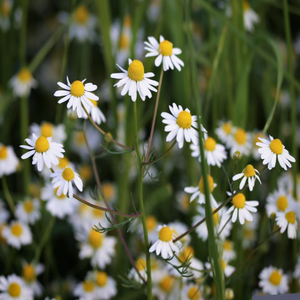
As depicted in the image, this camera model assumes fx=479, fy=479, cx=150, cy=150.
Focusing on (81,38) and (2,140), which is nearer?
(2,140)

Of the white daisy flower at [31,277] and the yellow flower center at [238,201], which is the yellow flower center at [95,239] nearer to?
the white daisy flower at [31,277]

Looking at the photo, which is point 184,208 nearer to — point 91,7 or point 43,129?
point 43,129

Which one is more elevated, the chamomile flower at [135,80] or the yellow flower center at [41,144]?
the chamomile flower at [135,80]

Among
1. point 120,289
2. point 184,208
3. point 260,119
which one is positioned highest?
point 260,119

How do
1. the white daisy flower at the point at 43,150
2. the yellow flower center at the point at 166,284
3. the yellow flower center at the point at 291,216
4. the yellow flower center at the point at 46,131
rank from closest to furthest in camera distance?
the white daisy flower at the point at 43,150
the yellow flower center at the point at 291,216
the yellow flower center at the point at 166,284
the yellow flower center at the point at 46,131

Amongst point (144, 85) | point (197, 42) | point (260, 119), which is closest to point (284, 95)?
point (260, 119)

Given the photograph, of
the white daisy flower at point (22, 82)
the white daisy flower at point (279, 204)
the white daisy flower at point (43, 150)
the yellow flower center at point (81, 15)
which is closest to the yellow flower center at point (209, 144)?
the white daisy flower at point (279, 204)

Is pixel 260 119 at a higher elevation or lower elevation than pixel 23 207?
higher
